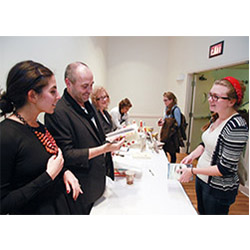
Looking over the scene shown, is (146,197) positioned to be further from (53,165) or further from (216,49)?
(216,49)

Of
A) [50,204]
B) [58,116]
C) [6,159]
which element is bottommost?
[50,204]

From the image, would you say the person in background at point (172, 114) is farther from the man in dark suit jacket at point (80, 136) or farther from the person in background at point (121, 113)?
the man in dark suit jacket at point (80, 136)

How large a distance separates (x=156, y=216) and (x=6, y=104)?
91 centimetres

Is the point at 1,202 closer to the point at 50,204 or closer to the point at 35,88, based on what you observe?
the point at 50,204

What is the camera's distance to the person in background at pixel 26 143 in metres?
0.57

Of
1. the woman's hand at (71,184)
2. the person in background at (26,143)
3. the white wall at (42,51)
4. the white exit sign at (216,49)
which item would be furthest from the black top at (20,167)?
the white exit sign at (216,49)

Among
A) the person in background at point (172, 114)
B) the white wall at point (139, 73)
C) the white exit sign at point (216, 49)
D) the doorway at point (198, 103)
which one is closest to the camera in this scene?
the white exit sign at point (216, 49)

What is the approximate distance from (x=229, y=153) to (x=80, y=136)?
31.9 inches

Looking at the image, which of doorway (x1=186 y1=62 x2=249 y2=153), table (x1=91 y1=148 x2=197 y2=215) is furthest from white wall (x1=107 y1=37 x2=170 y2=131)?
table (x1=91 y1=148 x2=197 y2=215)

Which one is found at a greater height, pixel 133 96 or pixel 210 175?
pixel 133 96

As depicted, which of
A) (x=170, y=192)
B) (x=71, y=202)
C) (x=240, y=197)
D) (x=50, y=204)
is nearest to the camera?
(x=50, y=204)

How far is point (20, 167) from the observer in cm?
59
